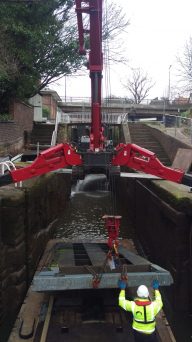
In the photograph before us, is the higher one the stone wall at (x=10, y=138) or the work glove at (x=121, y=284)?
the stone wall at (x=10, y=138)

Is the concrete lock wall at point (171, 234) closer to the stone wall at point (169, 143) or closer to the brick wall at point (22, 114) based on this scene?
the stone wall at point (169, 143)

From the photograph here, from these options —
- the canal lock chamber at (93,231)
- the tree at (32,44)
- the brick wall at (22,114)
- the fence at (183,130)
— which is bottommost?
the canal lock chamber at (93,231)

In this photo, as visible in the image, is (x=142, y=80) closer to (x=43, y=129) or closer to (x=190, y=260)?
(x=43, y=129)

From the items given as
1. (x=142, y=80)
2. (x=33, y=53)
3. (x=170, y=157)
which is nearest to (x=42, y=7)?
(x=33, y=53)

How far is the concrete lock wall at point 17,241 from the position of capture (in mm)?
9062

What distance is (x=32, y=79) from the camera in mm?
24469

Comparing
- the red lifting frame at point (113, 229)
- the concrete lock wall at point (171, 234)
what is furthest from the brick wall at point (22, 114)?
the red lifting frame at point (113, 229)

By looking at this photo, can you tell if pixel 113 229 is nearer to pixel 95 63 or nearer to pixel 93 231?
pixel 95 63

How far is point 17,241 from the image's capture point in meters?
9.48

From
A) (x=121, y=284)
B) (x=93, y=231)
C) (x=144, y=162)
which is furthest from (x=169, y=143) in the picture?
(x=121, y=284)

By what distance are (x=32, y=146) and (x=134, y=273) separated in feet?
57.8

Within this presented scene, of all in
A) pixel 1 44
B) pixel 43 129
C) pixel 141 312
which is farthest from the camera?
pixel 43 129

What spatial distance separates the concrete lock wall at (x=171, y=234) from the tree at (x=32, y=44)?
11.5 metres

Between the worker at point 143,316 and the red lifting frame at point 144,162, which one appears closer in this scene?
the worker at point 143,316
